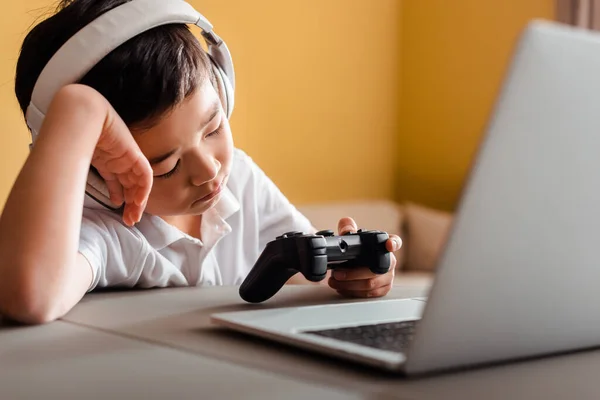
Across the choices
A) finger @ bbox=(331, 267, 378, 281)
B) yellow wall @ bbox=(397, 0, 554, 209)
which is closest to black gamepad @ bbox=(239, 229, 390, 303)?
finger @ bbox=(331, 267, 378, 281)

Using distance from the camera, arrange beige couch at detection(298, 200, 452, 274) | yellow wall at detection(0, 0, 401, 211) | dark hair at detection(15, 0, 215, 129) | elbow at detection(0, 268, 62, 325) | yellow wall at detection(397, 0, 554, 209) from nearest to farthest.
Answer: elbow at detection(0, 268, 62, 325) → dark hair at detection(15, 0, 215, 129) → yellow wall at detection(0, 0, 401, 211) → beige couch at detection(298, 200, 452, 274) → yellow wall at detection(397, 0, 554, 209)

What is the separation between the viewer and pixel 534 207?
17.7 inches

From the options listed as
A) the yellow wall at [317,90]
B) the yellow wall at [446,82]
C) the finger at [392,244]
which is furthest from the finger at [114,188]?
the yellow wall at [446,82]

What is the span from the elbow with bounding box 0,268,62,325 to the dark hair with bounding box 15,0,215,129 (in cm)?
34

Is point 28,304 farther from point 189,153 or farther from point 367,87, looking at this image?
point 367,87

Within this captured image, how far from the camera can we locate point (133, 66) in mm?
1016

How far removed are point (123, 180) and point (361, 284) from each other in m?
0.32

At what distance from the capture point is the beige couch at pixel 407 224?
10.3 ft

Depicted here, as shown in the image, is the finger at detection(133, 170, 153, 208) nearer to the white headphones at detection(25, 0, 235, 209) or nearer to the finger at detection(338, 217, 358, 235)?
the white headphones at detection(25, 0, 235, 209)

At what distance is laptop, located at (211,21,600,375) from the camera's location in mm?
416

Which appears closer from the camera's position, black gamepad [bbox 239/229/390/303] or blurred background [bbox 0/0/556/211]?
black gamepad [bbox 239/229/390/303]

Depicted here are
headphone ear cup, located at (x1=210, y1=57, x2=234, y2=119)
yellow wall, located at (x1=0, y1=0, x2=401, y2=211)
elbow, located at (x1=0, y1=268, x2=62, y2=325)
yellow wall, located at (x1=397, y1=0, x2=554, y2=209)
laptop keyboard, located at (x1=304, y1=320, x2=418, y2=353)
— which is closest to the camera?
laptop keyboard, located at (x1=304, y1=320, x2=418, y2=353)

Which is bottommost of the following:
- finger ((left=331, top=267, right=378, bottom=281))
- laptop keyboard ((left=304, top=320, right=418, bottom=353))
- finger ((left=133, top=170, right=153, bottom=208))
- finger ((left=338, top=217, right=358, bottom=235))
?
finger ((left=338, top=217, right=358, bottom=235))

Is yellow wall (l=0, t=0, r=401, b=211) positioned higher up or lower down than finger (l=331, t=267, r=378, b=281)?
lower down
